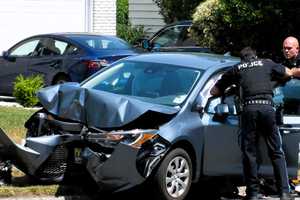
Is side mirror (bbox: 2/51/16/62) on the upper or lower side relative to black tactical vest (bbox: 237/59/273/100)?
lower

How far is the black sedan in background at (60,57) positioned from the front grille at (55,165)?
6030 millimetres

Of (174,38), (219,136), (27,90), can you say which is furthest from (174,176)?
(174,38)

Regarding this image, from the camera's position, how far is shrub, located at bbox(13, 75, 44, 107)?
44.3 feet

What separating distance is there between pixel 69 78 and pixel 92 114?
646cm

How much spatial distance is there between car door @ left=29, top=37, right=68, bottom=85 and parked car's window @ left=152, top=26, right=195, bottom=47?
3194mm

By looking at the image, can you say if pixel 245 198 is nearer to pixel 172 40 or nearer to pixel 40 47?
pixel 40 47

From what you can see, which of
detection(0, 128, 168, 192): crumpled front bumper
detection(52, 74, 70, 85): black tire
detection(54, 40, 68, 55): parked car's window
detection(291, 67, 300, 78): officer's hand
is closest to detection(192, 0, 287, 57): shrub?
detection(54, 40, 68, 55): parked car's window

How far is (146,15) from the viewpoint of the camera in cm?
2692

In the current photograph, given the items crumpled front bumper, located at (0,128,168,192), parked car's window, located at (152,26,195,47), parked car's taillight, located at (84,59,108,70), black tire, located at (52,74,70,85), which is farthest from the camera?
parked car's window, located at (152,26,195,47)

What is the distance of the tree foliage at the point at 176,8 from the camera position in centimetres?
2279

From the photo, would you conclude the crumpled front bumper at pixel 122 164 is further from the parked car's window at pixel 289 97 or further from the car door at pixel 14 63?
the car door at pixel 14 63

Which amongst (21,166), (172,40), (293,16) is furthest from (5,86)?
(21,166)

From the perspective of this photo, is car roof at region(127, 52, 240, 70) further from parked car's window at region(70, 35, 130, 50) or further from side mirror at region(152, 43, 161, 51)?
side mirror at region(152, 43, 161, 51)

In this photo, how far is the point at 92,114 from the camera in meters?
7.89
